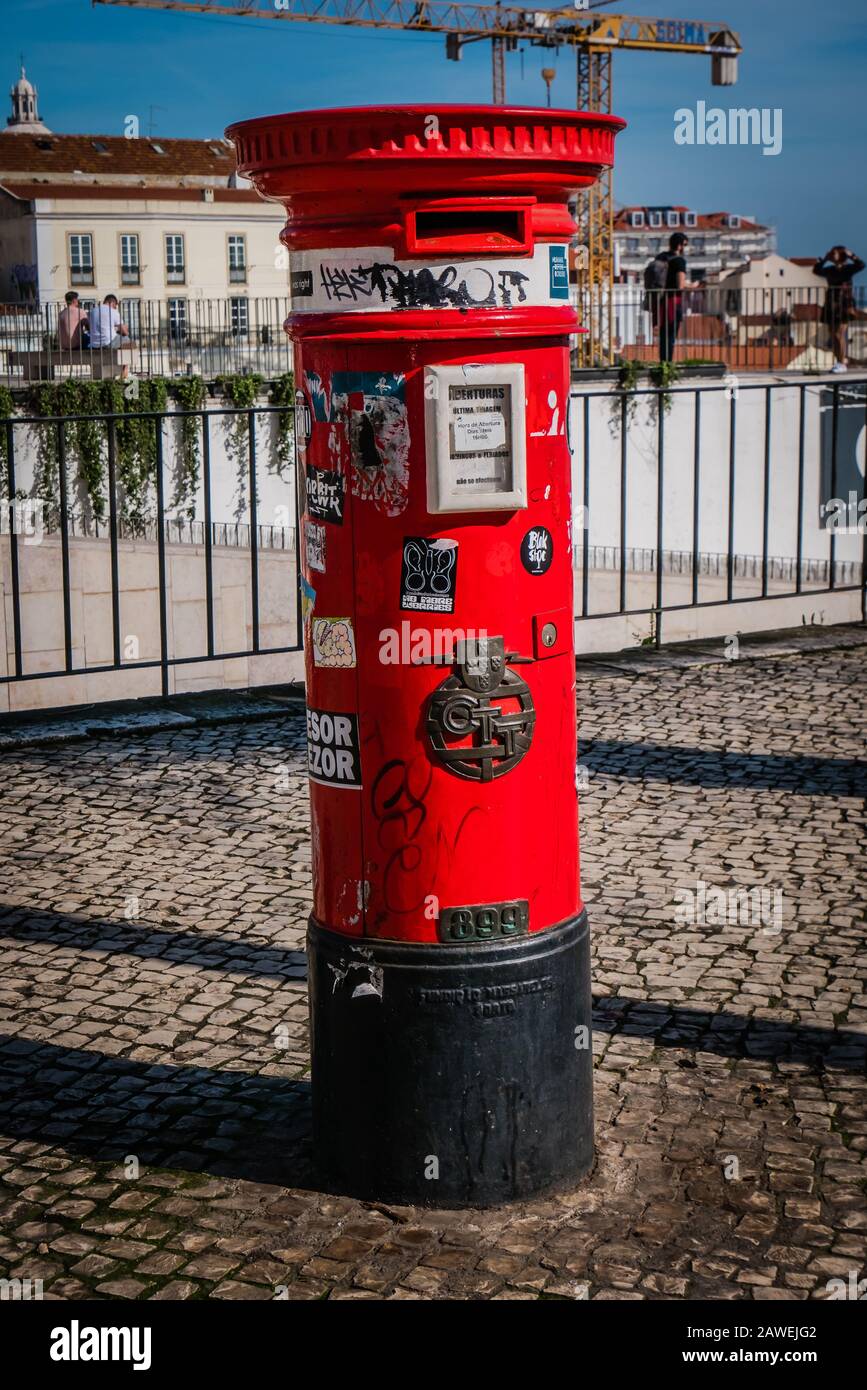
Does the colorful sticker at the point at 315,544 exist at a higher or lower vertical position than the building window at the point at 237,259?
lower

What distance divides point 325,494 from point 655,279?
29684 mm

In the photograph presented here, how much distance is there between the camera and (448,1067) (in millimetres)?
3348

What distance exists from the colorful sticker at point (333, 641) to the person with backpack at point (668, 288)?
25.1 m

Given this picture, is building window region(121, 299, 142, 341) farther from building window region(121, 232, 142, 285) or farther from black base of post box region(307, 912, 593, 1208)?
black base of post box region(307, 912, 593, 1208)

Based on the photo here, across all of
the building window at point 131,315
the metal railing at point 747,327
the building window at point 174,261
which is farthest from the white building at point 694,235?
the metal railing at point 747,327

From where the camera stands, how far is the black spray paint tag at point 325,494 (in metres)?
3.32

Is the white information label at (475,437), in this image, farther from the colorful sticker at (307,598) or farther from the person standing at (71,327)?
the person standing at (71,327)

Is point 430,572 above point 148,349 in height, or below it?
below

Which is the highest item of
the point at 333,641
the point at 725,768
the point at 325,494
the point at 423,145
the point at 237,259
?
the point at 237,259

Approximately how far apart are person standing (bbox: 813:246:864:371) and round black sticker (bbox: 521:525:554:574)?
25.8m

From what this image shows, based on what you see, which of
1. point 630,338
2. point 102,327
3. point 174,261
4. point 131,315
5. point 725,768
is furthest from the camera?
point 174,261

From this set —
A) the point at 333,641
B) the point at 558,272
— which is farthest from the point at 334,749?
the point at 558,272

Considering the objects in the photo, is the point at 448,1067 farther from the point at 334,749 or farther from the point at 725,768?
the point at 725,768

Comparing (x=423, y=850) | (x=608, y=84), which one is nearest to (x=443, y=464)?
(x=423, y=850)
